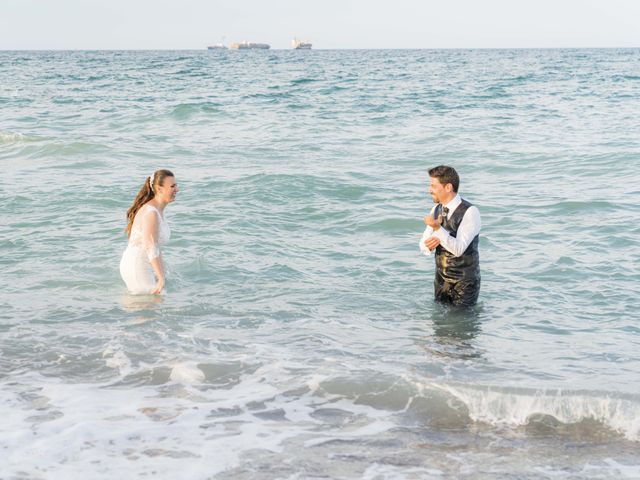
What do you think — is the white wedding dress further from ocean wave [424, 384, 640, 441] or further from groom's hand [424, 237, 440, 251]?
ocean wave [424, 384, 640, 441]

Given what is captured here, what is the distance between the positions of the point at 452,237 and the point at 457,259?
38 cm

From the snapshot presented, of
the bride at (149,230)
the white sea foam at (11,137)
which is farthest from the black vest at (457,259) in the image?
the white sea foam at (11,137)

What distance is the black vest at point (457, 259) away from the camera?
7672 millimetres

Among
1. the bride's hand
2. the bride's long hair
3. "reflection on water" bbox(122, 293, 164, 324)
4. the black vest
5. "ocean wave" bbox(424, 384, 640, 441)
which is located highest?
the bride's long hair

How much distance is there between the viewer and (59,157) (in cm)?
1898

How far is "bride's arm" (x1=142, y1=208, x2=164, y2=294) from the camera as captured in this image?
820cm

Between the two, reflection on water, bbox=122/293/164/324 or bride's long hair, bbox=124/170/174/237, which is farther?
reflection on water, bbox=122/293/164/324

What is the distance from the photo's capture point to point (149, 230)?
26.9 feet

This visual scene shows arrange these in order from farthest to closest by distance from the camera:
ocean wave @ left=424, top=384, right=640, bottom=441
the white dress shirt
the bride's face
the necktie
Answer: the bride's face, the necktie, the white dress shirt, ocean wave @ left=424, top=384, right=640, bottom=441

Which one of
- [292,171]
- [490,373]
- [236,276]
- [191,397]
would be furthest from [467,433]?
[292,171]

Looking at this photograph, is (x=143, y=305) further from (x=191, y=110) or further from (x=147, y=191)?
(x=191, y=110)

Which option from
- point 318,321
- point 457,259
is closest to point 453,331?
point 457,259

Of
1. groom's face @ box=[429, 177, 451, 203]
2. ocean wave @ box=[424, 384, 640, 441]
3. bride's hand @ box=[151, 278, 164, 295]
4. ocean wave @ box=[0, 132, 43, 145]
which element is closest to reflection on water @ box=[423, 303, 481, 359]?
ocean wave @ box=[424, 384, 640, 441]

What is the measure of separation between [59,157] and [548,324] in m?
13.6
